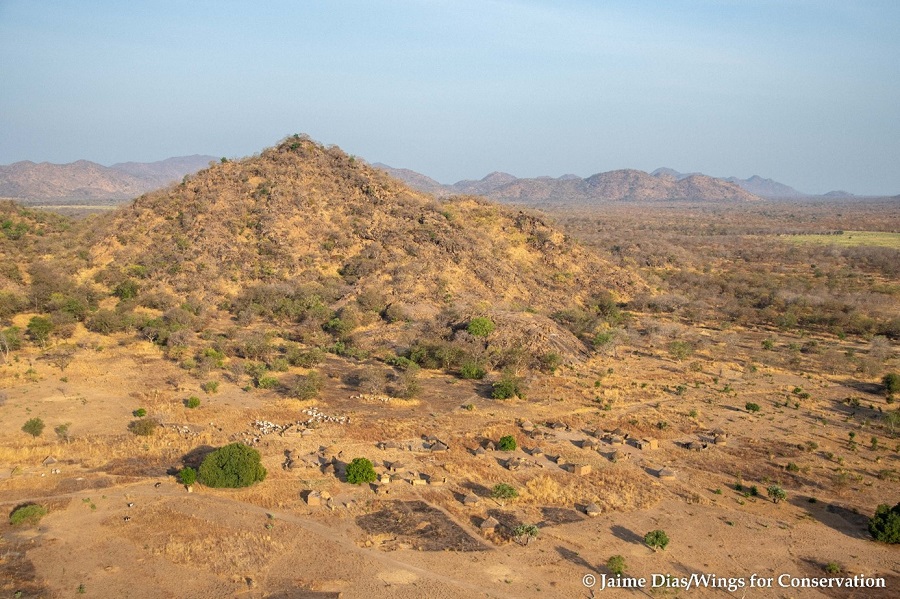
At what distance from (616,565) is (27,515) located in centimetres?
1624

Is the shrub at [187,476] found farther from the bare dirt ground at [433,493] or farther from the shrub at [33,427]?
the shrub at [33,427]

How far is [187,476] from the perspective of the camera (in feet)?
60.7

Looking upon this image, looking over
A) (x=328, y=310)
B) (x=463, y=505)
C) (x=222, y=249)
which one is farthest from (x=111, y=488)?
(x=222, y=249)

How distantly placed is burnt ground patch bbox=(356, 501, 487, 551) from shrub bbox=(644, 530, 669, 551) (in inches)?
180

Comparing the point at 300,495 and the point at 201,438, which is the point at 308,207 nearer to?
the point at 201,438

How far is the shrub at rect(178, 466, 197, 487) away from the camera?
18.5 meters

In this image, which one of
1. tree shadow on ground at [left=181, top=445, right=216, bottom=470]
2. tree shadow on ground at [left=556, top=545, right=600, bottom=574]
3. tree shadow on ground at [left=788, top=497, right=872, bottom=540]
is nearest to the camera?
tree shadow on ground at [left=556, top=545, right=600, bottom=574]

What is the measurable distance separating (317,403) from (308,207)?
30071 mm

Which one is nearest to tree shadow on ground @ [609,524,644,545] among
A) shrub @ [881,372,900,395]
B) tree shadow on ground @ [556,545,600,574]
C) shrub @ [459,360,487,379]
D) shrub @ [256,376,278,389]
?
tree shadow on ground @ [556,545,600,574]

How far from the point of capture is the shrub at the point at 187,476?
1847 cm

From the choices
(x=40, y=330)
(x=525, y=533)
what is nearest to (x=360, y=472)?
(x=525, y=533)

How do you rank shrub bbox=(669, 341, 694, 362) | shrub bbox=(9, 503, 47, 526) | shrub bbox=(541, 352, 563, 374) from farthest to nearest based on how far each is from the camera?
shrub bbox=(669, 341, 694, 362), shrub bbox=(541, 352, 563, 374), shrub bbox=(9, 503, 47, 526)

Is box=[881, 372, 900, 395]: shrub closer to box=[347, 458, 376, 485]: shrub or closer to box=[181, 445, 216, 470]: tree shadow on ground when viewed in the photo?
box=[347, 458, 376, 485]: shrub

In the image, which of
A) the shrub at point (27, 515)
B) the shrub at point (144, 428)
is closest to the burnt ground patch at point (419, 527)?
the shrub at point (27, 515)
